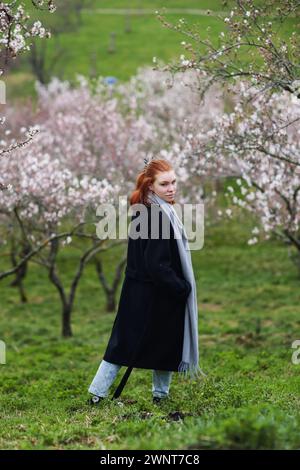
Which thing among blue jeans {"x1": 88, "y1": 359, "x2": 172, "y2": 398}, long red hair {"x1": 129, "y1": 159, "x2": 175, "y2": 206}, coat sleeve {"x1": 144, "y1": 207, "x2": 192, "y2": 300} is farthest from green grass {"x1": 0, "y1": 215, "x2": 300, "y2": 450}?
long red hair {"x1": 129, "y1": 159, "x2": 175, "y2": 206}

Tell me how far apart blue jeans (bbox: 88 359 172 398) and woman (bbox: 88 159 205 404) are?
0.48 ft

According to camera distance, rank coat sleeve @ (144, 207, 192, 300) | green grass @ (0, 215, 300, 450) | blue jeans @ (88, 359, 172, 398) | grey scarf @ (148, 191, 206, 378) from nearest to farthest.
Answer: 1. green grass @ (0, 215, 300, 450)
2. coat sleeve @ (144, 207, 192, 300)
3. grey scarf @ (148, 191, 206, 378)
4. blue jeans @ (88, 359, 172, 398)

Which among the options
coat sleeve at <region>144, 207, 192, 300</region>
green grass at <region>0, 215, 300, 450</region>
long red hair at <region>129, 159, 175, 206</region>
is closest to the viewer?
green grass at <region>0, 215, 300, 450</region>

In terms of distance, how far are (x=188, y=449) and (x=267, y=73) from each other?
5261 millimetres

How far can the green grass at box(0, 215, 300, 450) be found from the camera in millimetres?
6078

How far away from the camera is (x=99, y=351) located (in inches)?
562

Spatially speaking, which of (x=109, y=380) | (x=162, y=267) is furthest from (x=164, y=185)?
(x=109, y=380)

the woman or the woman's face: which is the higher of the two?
the woman's face

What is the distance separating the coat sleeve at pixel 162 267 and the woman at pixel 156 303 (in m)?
0.05

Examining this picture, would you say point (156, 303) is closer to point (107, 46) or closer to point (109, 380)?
point (109, 380)

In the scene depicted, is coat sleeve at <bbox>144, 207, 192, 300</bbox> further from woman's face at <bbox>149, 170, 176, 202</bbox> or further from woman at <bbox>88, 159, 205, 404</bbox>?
woman's face at <bbox>149, 170, 176, 202</bbox>

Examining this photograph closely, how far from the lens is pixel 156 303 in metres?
7.43
